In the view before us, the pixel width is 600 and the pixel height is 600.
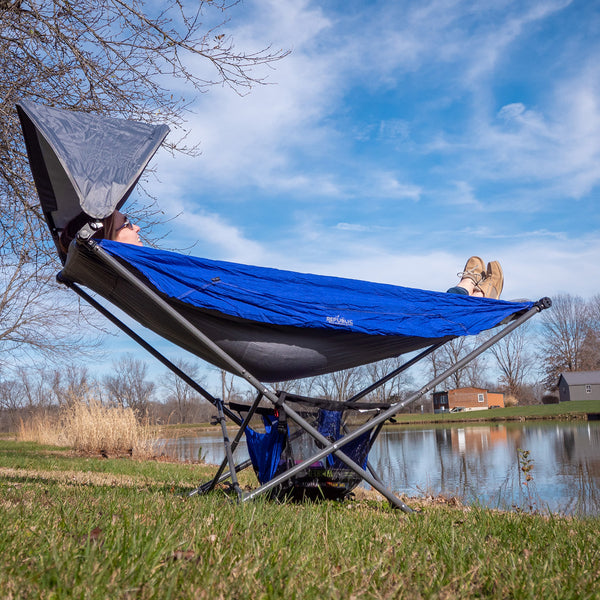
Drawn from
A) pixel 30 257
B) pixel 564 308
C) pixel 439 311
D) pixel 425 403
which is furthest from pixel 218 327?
pixel 425 403

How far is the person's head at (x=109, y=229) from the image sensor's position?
3.30 m

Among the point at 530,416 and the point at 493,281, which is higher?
the point at 493,281

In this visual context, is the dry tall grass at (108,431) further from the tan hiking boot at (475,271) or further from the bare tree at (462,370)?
the bare tree at (462,370)

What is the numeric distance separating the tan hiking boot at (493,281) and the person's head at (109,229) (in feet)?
9.18

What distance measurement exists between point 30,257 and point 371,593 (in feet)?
24.2

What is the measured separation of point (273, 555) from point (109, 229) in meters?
2.18

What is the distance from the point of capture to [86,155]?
3109mm

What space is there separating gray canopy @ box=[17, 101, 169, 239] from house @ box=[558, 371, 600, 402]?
58.5 metres

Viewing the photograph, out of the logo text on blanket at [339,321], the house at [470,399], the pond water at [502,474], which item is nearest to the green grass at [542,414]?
the house at [470,399]

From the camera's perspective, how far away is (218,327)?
3.38 metres

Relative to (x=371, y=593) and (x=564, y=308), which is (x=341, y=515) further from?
(x=564, y=308)

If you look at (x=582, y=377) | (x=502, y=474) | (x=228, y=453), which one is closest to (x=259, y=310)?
(x=228, y=453)

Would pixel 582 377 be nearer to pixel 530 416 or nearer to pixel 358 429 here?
pixel 530 416

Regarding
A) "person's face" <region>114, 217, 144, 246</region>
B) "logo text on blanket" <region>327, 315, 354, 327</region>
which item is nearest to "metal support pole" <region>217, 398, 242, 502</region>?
"logo text on blanket" <region>327, 315, 354, 327</region>
